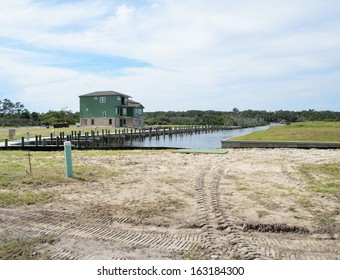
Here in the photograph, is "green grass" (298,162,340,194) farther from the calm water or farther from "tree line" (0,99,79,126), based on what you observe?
"tree line" (0,99,79,126)

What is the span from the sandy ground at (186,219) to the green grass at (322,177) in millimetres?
281

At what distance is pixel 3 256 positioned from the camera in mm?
4387

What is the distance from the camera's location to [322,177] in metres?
9.77

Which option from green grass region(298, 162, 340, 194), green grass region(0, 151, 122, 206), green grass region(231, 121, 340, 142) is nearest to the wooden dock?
green grass region(0, 151, 122, 206)

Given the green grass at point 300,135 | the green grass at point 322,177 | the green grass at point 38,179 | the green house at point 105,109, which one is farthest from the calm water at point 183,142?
the green grass at point 38,179

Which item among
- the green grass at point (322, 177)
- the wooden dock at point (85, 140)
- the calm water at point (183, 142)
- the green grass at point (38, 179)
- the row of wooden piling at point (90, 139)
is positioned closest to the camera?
the green grass at point (38, 179)

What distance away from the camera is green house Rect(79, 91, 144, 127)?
5738cm

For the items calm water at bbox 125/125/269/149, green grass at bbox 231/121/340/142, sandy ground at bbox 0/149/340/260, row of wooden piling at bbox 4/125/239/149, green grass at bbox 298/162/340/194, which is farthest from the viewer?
calm water at bbox 125/125/269/149

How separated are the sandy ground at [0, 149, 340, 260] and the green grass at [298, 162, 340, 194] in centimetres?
28

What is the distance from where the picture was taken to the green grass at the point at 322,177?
8266 mm

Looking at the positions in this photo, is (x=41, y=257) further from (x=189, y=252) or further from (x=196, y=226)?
(x=196, y=226)

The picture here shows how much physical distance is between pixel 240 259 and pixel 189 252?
695mm

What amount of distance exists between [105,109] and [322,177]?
50955mm

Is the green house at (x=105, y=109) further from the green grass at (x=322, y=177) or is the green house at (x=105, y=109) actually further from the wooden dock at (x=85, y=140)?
the green grass at (x=322, y=177)
